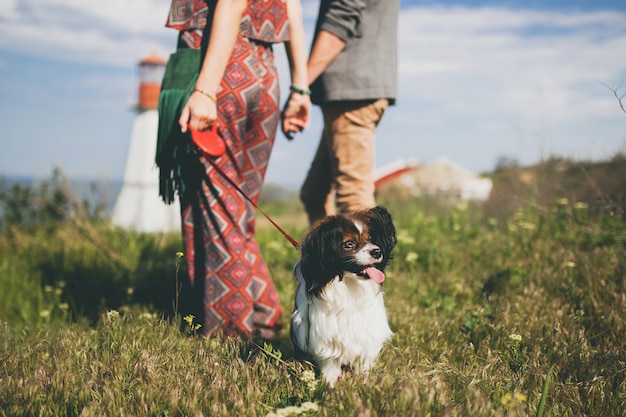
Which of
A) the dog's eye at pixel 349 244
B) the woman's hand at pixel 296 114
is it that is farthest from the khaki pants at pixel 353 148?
the dog's eye at pixel 349 244

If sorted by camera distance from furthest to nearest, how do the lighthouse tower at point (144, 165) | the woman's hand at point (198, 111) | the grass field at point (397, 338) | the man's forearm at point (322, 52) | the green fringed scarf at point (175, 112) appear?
the lighthouse tower at point (144, 165)
the man's forearm at point (322, 52)
the green fringed scarf at point (175, 112)
the woman's hand at point (198, 111)
the grass field at point (397, 338)

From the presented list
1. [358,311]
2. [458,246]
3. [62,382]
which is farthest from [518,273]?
[62,382]

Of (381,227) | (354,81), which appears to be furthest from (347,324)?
(354,81)

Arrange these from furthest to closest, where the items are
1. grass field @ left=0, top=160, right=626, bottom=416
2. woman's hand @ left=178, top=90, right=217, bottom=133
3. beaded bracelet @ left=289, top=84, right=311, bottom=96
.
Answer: beaded bracelet @ left=289, top=84, right=311, bottom=96 → woman's hand @ left=178, top=90, right=217, bottom=133 → grass field @ left=0, top=160, right=626, bottom=416

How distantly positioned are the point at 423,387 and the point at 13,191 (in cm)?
794

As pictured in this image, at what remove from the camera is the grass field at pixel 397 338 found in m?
2.19

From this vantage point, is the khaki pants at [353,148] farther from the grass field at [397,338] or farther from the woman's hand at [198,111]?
the woman's hand at [198,111]

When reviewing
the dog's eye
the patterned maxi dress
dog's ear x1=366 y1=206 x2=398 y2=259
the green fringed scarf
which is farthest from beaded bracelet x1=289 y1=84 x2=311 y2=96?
the dog's eye

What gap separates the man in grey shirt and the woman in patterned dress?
24 centimetres

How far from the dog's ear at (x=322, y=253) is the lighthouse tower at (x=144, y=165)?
9210 mm

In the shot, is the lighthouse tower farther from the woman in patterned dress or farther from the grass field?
the woman in patterned dress

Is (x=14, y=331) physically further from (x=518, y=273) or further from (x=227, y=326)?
(x=518, y=273)

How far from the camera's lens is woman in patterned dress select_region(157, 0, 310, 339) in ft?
9.97

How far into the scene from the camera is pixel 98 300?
4.80 metres
